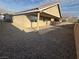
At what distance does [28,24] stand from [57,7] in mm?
8826

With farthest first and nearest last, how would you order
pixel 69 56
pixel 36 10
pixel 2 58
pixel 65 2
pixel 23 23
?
1. pixel 65 2
2. pixel 23 23
3. pixel 36 10
4. pixel 69 56
5. pixel 2 58

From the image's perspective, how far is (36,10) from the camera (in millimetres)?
20672

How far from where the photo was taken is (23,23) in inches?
1025

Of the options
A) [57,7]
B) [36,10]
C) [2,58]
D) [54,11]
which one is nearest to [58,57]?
[2,58]

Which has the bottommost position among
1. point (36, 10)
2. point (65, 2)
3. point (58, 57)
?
point (58, 57)

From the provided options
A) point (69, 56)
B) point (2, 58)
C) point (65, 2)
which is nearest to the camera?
point (2, 58)

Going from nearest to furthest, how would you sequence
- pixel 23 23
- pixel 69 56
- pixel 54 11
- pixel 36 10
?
pixel 69 56 → pixel 36 10 → pixel 23 23 → pixel 54 11

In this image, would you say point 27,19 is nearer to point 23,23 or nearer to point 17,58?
point 23,23

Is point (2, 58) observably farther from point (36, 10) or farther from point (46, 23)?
point (46, 23)

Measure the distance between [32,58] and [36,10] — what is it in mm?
13223

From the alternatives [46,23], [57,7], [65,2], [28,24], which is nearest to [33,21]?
[28,24]

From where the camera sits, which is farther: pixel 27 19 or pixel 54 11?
pixel 54 11

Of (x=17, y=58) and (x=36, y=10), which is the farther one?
(x=36, y=10)

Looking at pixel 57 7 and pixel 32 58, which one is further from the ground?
pixel 57 7
